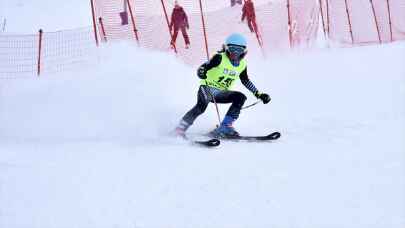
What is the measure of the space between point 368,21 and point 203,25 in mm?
5100

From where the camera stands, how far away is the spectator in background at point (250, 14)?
37.8 feet

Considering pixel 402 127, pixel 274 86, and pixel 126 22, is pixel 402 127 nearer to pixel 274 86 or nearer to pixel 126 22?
pixel 274 86

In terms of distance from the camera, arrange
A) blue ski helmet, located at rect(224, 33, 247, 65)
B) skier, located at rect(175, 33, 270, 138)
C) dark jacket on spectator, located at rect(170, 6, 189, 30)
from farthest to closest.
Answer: dark jacket on spectator, located at rect(170, 6, 189, 30) → skier, located at rect(175, 33, 270, 138) → blue ski helmet, located at rect(224, 33, 247, 65)

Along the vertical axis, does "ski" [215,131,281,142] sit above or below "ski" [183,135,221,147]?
below

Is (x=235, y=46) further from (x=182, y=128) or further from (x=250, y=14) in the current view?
(x=250, y=14)

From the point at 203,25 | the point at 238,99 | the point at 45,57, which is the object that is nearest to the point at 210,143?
the point at 238,99

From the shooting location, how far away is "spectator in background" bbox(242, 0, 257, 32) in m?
11.5

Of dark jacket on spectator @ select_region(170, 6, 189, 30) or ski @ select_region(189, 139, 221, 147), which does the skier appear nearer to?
ski @ select_region(189, 139, 221, 147)

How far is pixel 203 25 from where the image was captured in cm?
1048

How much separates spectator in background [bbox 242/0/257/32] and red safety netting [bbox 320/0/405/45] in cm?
251

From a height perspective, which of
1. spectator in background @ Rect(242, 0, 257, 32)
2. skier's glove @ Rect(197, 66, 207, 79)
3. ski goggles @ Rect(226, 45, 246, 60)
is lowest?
spectator in background @ Rect(242, 0, 257, 32)

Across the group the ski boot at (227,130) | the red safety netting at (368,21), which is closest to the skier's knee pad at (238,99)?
the ski boot at (227,130)

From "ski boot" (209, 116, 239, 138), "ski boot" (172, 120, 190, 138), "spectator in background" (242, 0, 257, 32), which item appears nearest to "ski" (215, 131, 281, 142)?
"ski boot" (209, 116, 239, 138)

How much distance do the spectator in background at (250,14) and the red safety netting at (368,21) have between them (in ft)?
8.23
